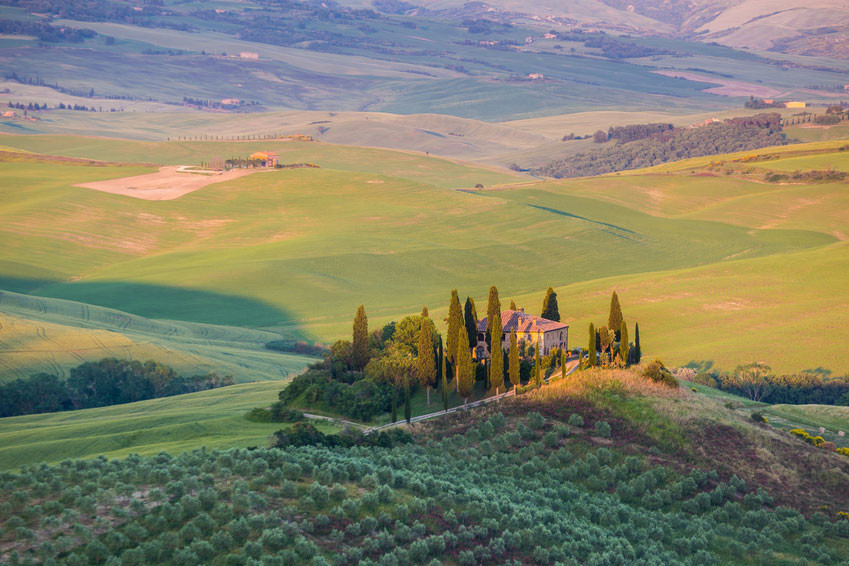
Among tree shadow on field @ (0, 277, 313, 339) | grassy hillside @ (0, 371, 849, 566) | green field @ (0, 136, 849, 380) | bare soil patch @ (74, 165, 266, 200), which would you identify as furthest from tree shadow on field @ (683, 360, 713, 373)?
bare soil patch @ (74, 165, 266, 200)

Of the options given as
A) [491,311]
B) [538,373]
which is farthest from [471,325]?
[538,373]

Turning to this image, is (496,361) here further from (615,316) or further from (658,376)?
(615,316)

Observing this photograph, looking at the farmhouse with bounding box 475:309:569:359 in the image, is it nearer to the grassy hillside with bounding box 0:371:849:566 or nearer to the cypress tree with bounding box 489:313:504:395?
the cypress tree with bounding box 489:313:504:395

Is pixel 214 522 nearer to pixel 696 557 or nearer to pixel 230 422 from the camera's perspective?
pixel 696 557

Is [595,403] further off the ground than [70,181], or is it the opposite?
[70,181]

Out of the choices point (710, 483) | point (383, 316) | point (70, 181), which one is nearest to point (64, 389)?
point (383, 316)

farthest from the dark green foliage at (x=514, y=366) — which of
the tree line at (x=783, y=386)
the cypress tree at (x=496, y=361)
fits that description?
the tree line at (x=783, y=386)

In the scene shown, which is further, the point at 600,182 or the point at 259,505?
the point at 600,182
